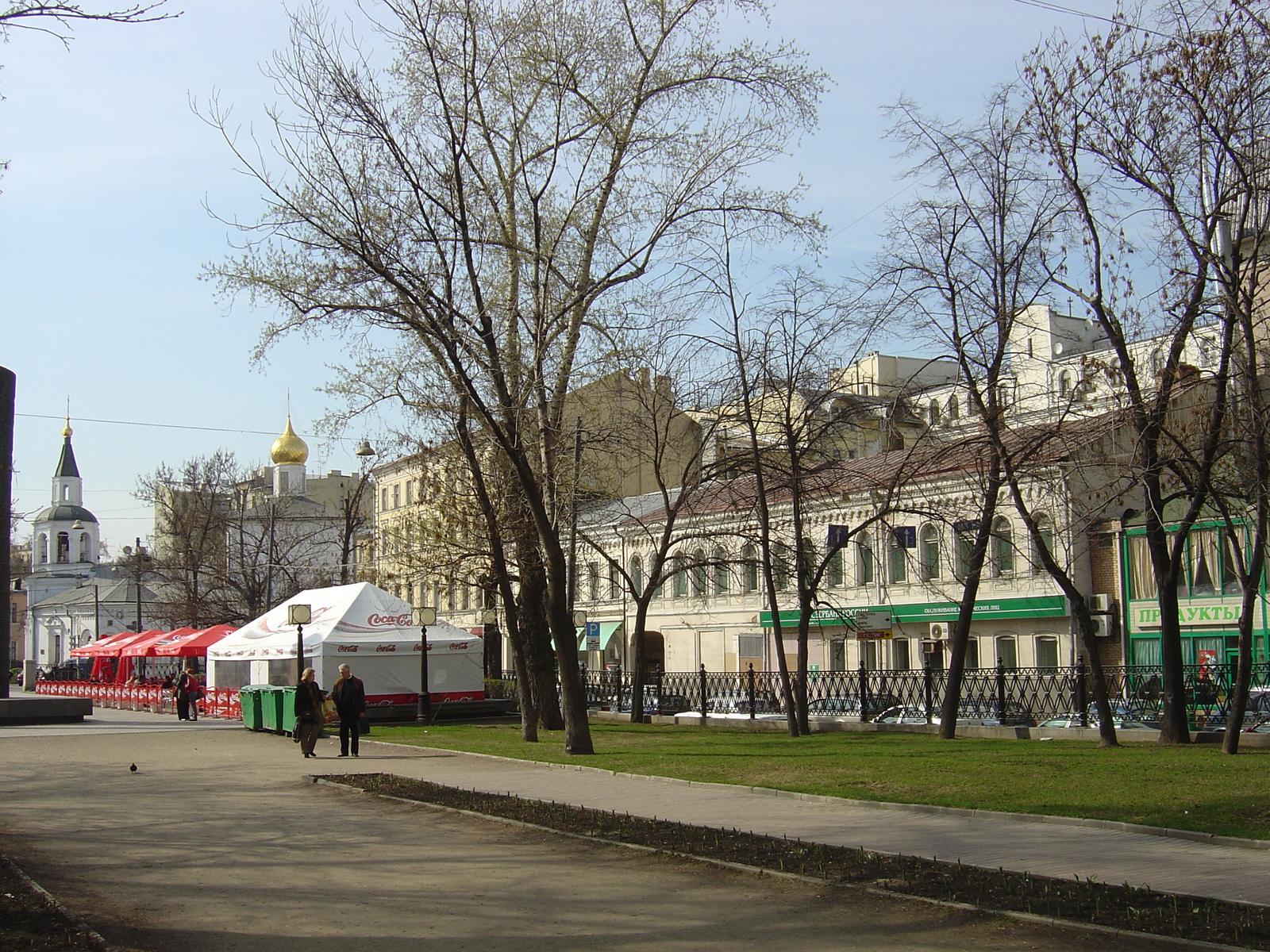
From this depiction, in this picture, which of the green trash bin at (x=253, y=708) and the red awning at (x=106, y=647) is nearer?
the green trash bin at (x=253, y=708)

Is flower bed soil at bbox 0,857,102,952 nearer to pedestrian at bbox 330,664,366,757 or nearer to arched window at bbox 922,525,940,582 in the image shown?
pedestrian at bbox 330,664,366,757

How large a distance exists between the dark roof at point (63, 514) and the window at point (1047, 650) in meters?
101

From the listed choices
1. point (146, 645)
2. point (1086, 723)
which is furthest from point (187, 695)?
point (1086, 723)

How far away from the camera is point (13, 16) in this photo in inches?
386

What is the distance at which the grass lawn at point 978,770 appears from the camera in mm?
11992

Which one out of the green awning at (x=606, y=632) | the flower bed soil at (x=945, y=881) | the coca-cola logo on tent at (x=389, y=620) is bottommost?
the flower bed soil at (x=945, y=881)

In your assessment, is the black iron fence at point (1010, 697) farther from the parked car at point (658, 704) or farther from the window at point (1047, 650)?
the window at point (1047, 650)

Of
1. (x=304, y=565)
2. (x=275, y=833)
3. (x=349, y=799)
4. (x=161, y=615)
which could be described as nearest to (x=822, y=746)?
(x=349, y=799)

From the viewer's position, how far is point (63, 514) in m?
116

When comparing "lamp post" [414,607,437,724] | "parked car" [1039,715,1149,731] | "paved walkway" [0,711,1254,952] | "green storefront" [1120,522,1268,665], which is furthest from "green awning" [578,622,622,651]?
"paved walkway" [0,711,1254,952]

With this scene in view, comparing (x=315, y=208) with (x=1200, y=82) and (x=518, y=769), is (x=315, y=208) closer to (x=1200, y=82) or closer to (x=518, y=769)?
(x=518, y=769)

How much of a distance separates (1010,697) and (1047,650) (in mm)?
12779

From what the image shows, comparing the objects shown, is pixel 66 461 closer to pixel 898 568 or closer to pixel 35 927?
pixel 898 568

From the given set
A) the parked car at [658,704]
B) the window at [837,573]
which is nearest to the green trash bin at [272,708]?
the parked car at [658,704]
